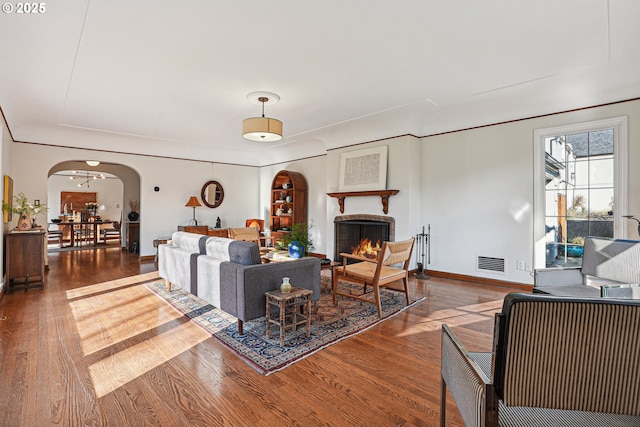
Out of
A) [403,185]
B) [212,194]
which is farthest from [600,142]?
[212,194]

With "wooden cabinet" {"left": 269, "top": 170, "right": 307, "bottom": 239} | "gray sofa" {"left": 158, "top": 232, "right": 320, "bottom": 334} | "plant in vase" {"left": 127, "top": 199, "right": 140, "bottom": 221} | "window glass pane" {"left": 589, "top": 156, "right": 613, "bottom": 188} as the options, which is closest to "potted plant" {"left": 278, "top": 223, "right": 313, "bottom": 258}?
"gray sofa" {"left": 158, "top": 232, "right": 320, "bottom": 334}

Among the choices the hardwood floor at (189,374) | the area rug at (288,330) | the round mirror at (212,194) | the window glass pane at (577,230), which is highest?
the round mirror at (212,194)

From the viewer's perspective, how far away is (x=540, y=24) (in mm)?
2652

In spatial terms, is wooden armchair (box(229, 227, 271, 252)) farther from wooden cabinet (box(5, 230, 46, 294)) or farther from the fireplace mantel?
wooden cabinet (box(5, 230, 46, 294))

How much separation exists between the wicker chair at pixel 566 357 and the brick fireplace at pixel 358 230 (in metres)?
4.62

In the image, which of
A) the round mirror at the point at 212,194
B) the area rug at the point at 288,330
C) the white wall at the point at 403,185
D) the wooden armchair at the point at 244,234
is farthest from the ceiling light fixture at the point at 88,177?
the white wall at the point at 403,185

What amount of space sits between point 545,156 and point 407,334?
3.38 metres

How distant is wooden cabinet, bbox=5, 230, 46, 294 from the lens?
14.7 ft

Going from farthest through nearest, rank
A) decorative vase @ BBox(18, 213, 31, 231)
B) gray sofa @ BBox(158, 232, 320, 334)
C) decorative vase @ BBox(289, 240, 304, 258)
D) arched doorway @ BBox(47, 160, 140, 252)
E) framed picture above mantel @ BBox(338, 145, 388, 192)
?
arched doorway @ BBox(47, 160, 140, 252)
framed picture above mantel @ BBox(338, 145, 388, 192)
decorative vase @ BBox(18, 213, 31, 231)
decorative vase @ BBox(289, 240, 304, 258)
gray sofa @ BBox(158, 232, 320, 334)

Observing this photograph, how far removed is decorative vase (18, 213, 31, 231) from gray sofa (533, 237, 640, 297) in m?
6.65

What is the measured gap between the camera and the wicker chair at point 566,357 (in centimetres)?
101

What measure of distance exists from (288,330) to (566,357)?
241 cm

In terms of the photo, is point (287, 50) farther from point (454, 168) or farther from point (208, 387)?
point (454, 168)

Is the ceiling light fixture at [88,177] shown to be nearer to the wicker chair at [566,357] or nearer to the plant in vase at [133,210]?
the plant in vase at [133,210]
